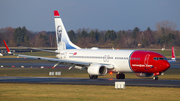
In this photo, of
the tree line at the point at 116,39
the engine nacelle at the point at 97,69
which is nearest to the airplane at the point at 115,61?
the engine nacelle at the point at 97,69

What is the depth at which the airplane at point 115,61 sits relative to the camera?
41.9 metres

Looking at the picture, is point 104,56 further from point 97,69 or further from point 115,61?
point 97,69

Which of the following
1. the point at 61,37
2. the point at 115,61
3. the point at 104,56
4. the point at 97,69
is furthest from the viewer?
the point at 61,37

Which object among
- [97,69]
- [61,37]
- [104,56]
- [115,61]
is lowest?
[97,69]

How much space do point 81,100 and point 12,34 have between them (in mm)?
180143

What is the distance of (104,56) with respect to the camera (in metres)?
46.5

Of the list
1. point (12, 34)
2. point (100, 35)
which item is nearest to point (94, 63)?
point (100, 35)

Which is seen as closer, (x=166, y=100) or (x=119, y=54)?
(x=166, y=100)

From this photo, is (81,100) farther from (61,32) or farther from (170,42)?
(170,42)

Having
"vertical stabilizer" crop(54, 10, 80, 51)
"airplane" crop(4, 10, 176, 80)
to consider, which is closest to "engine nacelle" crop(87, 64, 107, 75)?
"airplane" crop(4, 10, 176, 80)

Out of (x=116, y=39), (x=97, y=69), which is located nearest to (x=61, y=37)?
(x=97, y=69)

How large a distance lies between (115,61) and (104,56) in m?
2.11

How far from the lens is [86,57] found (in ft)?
159

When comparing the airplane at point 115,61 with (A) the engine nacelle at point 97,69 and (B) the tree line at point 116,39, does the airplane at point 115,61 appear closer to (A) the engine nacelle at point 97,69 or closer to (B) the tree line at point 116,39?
(A) the engine nacelle at point 97,69
